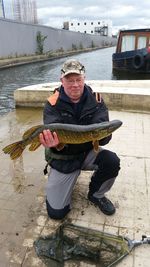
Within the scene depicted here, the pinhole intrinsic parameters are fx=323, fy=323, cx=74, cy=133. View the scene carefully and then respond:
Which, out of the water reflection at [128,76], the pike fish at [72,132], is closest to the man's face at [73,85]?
the pike fish at [72,132]

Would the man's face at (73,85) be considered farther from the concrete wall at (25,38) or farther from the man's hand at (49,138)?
the concrete wall at (25,38)

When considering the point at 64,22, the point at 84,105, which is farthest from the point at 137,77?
the point at 64,22

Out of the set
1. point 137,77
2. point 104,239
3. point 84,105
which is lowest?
point 137,77

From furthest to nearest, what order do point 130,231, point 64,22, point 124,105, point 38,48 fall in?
point 64,22, point 38,48, point 124,105, point 130,231

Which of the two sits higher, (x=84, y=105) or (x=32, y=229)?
(x=84, y=105)

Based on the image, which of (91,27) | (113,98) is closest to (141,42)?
(113,98)

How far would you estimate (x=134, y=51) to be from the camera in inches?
885

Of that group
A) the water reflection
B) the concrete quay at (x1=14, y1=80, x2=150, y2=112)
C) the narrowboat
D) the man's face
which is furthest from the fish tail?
the water reflection

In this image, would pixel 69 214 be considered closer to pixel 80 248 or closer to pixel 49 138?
pixel 80 248

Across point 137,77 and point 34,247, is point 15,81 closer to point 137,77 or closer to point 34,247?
point 137,77

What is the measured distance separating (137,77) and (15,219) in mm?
20519

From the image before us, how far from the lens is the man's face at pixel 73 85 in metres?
3.28

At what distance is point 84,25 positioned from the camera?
12112cm

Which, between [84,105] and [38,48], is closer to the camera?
[84,105]
